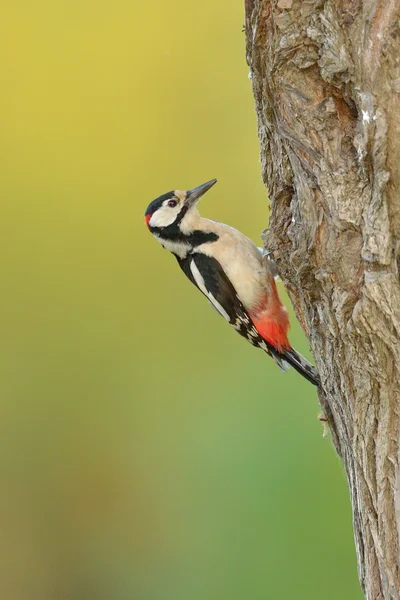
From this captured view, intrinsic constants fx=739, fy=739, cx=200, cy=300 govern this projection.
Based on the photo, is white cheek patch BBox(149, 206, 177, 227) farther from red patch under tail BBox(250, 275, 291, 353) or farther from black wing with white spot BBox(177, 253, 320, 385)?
red patch under tail BBox(250, 275, 291, 353)

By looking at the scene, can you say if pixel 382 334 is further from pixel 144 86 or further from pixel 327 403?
pixel 144 86

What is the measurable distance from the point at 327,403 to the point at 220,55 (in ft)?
13.3

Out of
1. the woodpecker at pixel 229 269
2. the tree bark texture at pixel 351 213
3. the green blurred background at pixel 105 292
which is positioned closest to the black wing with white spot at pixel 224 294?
the woodpecker at pixel 229 269

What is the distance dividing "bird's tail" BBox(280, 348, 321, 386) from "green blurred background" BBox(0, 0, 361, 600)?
7.58 feet

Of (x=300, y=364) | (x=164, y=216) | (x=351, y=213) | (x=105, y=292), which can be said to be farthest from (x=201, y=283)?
(x=105, y=292)

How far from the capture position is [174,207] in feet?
10.8

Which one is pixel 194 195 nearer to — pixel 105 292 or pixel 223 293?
pixel 223 293

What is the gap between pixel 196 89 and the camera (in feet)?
18.7

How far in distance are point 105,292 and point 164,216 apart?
252 cm

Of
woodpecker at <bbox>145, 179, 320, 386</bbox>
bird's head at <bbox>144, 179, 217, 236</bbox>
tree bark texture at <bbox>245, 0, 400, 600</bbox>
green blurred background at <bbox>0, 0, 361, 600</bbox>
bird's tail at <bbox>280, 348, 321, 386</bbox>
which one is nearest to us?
tree bark texture at <bbox>245, 0, 400, 600</bbox>

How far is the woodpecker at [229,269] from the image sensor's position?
10.4 ft

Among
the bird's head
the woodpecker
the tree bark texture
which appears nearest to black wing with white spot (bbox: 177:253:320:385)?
the woodpecker

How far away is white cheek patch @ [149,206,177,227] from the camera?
3.31 m

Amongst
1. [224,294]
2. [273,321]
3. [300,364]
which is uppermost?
[224,294]
